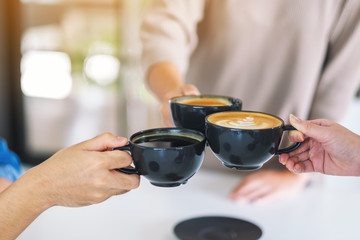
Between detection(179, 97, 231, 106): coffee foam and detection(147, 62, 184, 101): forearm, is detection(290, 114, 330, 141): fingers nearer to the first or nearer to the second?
detection(179, 97, 231, 106): coffee foam

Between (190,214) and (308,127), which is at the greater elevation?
(308,127)

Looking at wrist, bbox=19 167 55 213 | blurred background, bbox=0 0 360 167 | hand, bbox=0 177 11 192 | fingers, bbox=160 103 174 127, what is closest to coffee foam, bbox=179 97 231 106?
fingers, bbox=160 103 174 127

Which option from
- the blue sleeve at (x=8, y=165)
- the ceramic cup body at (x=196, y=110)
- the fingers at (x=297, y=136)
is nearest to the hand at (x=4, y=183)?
the blue sleeve at (x=8, y=165)

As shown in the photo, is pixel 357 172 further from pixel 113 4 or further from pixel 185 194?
pixel 113 4

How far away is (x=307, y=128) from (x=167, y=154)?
295 millimetres

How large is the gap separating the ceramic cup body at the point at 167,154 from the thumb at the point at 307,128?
0.58 ft

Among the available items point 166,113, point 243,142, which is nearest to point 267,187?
point 166,113

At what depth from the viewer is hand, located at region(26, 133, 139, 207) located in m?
0.83

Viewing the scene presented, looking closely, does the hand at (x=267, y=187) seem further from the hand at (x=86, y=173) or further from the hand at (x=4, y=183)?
the hand at (x=4, y=183)

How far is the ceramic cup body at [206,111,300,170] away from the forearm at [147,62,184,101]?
518 millimetres

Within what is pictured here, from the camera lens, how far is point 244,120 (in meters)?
0.92

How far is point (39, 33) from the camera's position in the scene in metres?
3.39

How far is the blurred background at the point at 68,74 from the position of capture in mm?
3209

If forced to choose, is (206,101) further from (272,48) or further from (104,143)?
(272,48)
